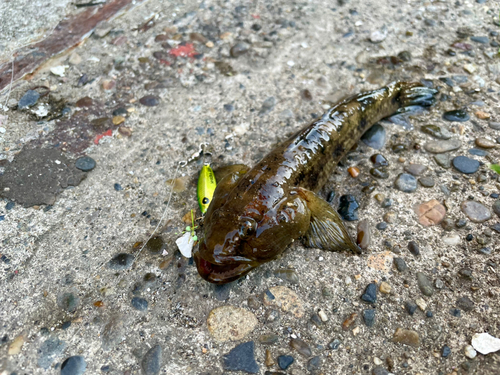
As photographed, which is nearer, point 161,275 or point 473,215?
point 161,275

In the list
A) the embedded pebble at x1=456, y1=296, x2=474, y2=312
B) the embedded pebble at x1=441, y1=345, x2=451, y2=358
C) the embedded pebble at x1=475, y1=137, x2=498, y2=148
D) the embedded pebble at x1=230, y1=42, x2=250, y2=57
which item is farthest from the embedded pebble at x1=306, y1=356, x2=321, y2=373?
the embedded pebble at x1=230, y1=42, x2=250, y2=57

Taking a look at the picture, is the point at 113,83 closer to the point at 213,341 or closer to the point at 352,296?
the point at 213,341

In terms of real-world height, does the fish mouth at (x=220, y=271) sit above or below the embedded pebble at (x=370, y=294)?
above

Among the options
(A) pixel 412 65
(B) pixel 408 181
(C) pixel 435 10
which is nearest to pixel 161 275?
(B) pixel 408 181

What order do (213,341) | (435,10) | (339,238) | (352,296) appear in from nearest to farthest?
(213,341)
(352,296)
(339,238)
(435,10)

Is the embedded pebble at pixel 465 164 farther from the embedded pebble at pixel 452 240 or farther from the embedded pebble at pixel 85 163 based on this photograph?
the embedded pebble at pixel 85 163

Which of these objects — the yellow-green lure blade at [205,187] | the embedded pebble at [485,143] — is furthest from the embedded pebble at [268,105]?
the embedded pebble at [485,143]

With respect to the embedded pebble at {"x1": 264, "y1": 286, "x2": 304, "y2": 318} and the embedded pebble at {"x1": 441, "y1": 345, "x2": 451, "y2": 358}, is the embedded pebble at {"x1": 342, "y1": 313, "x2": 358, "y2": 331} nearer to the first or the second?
the embedded pebble at {"x1": 264, "y1": 286, "x2": 304, "y2": 318}

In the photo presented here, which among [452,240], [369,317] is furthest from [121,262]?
[452,240]
